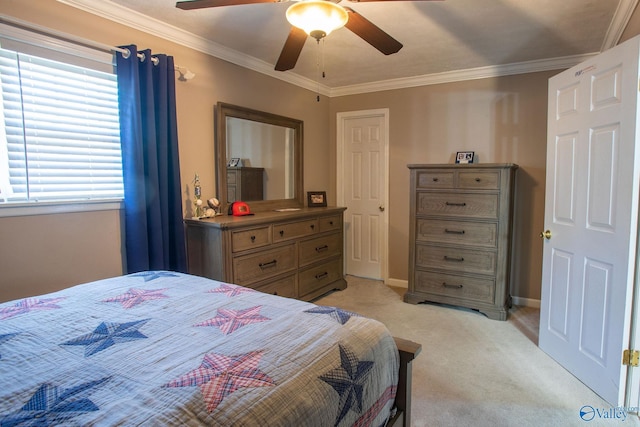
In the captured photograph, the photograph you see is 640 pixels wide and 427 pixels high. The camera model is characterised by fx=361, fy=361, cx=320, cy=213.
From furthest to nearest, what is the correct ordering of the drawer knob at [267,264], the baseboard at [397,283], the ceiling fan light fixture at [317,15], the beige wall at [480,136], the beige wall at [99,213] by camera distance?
the baseboard at [397,283] < the beige wall at [480,136] < the drawer knob at [267,264] < the beige wall at [99,213] < the ceiling fan light fixture at [317,15]

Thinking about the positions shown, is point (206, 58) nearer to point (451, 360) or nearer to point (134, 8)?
point (134, 8)

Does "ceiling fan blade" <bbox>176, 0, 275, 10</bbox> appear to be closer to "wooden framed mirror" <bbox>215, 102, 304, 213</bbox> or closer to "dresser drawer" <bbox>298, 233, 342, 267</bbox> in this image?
"wooden framed mirror" <bbox>215, 102, 304, 213</bbox>

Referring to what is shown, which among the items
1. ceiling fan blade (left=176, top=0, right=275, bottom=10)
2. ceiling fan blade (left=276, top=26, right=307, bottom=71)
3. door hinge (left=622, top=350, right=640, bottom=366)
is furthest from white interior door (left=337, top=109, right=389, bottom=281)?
ceiling fan blade (left=176, top=0, right=275, bottom=10)

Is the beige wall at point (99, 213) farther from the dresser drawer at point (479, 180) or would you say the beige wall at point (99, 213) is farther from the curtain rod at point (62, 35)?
the dresser drawer at point (479, 180)

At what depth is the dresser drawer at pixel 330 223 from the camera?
370 centimetres

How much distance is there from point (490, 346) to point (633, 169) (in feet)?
5.11

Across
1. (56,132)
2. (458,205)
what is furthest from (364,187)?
(56,132)

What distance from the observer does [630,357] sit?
6.27 feet

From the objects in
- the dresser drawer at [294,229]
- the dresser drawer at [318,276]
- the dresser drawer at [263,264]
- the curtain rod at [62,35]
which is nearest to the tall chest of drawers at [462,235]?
the dresser drawer at [318,276]

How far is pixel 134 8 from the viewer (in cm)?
239

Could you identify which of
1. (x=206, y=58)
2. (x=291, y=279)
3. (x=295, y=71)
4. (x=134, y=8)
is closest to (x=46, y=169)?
(x=134, y=8)

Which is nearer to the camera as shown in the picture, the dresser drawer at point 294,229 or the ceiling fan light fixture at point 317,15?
the ceiling fan light fixture at point 317,15

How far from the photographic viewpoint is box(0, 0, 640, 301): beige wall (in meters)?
2.10

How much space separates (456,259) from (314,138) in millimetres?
2146
